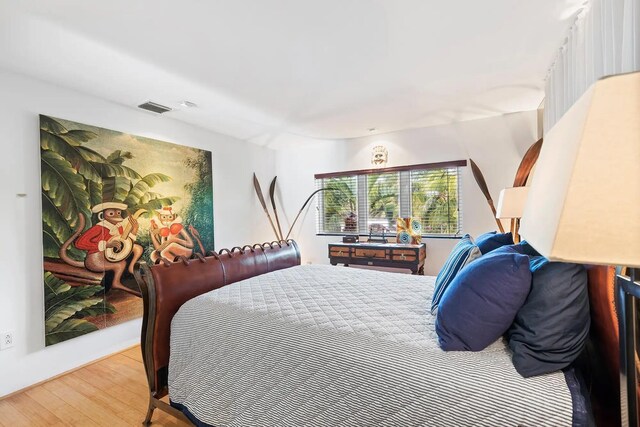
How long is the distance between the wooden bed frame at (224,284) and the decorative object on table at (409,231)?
1.63 m

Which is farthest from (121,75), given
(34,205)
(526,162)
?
(526,162)

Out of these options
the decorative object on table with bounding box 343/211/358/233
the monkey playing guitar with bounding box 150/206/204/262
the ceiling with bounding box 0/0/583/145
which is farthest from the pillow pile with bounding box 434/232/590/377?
the decorative object on table with bounding box 343/211/358/233

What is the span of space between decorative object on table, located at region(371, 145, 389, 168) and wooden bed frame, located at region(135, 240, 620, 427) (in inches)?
79.6

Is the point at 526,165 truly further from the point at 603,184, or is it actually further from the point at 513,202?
the point at 603,184

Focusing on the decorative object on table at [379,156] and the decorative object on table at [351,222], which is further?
the decorative object on table at [351,222]

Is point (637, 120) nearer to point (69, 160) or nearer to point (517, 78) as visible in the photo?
point (517, 78)

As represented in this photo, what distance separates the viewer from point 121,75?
7.45 ft

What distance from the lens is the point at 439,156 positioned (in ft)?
12.6

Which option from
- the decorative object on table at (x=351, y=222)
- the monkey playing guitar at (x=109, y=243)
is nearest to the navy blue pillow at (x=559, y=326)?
the monkey playing guitar at (x=109, y=243)

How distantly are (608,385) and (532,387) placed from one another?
28cm

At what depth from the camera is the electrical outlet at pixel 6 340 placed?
6.88ft

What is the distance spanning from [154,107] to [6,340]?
7.39 feet

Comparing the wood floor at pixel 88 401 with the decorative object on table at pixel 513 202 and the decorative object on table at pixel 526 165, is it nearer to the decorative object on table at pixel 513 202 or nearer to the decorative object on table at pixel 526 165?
the decorative object on table at pixel 513 202

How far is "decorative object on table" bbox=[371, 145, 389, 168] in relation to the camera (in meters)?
4.23
